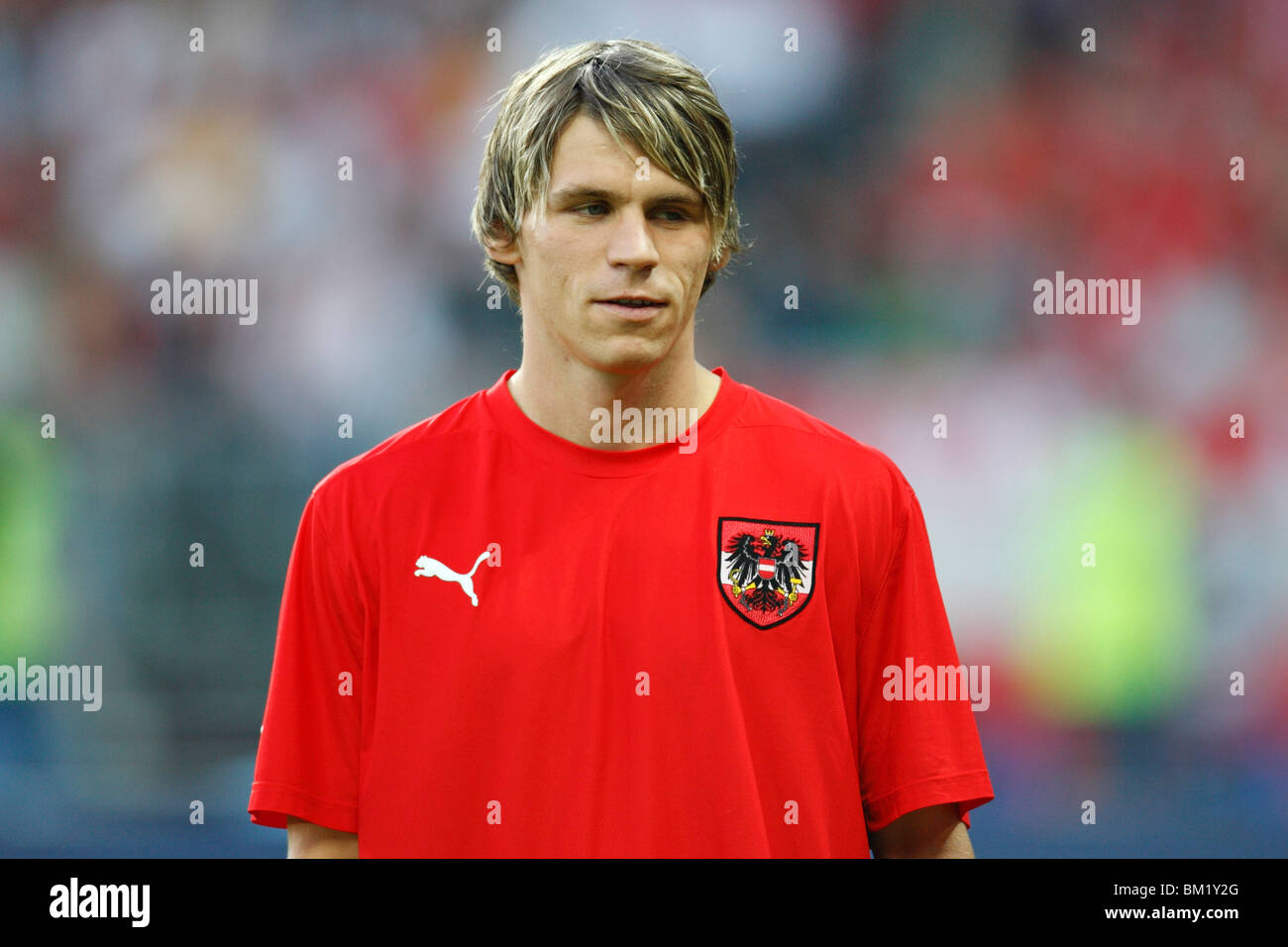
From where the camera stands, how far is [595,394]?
1.97 metres

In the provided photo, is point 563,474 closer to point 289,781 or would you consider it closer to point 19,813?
point 289,781

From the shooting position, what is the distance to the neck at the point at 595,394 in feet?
6.44

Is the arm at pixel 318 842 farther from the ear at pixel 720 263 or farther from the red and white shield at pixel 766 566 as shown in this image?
the ear at pixel 720 263

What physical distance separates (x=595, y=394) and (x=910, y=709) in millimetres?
674

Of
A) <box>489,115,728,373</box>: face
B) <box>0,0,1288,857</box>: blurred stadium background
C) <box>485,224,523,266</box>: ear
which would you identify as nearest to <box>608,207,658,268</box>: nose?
<box>489,115,728,373</box>: face

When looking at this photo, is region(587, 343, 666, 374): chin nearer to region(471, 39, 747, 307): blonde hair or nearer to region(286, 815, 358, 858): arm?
region(471, 39, 747, 307): blonde hair

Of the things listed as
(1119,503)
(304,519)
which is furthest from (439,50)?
(304,519)

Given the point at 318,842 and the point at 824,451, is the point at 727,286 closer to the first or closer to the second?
the point at 824,451

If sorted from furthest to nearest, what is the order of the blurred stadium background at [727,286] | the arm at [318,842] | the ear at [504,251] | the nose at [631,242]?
the blurred stadium background at [727,286] → the ear at [504,251] → the arm at [318,842] → the nose at [631,242]

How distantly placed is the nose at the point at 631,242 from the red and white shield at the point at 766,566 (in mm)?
414

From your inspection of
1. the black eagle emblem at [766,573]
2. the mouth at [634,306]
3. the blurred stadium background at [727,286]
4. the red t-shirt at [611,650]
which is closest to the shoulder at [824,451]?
the red t-shirt at [611,650]

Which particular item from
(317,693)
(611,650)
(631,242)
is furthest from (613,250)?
(317,693)

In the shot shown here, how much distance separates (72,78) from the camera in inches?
190

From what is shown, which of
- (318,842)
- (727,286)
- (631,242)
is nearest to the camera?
(631,242)
